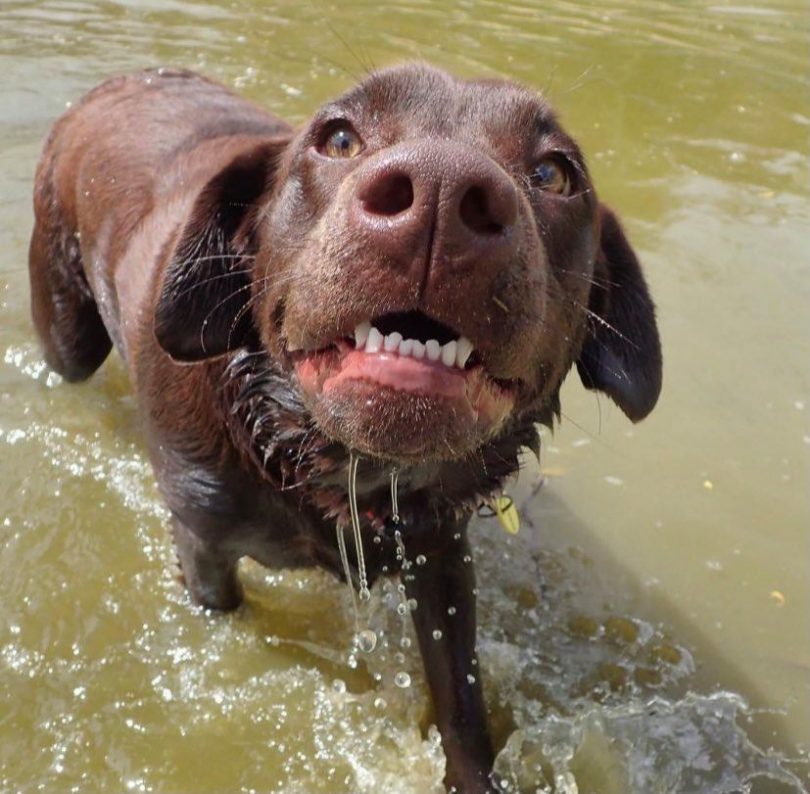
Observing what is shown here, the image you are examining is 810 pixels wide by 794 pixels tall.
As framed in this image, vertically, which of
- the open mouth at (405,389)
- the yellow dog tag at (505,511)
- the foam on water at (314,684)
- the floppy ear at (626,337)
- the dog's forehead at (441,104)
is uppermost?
the dog's forehead at (441,104)

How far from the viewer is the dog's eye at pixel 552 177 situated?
2.10m

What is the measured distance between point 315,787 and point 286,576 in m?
0.86

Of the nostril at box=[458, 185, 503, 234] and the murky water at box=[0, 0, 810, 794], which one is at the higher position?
the nostril at box=[458, 185, 503, 234]

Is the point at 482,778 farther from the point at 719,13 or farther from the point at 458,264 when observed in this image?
the point at 719,13

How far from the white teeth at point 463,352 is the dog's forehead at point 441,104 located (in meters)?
0.49

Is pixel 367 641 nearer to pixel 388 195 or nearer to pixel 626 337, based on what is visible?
pixel 626 337

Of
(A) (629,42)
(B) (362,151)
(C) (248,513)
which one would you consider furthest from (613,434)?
(A) (629,42)

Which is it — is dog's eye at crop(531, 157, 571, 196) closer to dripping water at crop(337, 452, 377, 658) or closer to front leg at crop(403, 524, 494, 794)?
dripping water at crop(337, 452, 377, 658)

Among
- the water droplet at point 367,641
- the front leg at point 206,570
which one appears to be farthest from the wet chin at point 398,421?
the water droplet at point 367,641

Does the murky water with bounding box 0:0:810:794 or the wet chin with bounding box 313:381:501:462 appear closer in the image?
the wet chin with bounding box 313:381:501:462

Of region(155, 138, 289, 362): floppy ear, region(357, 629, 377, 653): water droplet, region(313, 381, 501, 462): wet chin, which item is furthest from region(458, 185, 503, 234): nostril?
region(357, 629, 377, 653): water droplet

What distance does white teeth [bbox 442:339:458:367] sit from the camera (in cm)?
174

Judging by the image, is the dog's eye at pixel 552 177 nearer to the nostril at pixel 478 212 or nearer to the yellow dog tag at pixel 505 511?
the nostril at pixel 478 212

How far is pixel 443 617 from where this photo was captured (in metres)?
2.72
